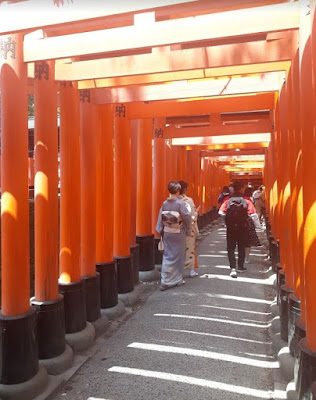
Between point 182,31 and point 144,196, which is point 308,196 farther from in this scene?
point 144,196

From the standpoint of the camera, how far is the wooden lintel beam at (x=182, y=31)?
2275mm

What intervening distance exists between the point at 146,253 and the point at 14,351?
3.67 meters

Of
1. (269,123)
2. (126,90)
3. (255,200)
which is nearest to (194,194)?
(255,200)

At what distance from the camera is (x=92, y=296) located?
156 inches

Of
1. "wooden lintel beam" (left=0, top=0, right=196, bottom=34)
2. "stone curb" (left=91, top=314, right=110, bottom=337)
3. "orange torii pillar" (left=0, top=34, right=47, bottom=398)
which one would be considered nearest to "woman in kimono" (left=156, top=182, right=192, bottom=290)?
"stone curb" (left=91, top=314, right=110, bottom=337)

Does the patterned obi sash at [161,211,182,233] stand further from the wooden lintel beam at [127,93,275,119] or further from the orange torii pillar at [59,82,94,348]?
the orange torii pillar at [59,82,94,348]

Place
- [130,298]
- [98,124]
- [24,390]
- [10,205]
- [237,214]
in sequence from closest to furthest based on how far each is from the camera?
1. [24,390]
2. [10,205]
3. [98,124]
4. [130,298]
5. [237,214]

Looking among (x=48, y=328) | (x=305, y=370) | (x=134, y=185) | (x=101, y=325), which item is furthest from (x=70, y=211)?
(x=134, y=185)

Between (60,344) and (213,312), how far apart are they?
1.97 m

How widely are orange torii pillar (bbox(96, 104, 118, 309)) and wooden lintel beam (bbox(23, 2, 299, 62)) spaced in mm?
1669

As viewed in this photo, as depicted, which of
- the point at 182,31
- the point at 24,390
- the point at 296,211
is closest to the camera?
the point at 182,31

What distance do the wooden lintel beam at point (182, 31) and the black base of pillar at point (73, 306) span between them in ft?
6.86

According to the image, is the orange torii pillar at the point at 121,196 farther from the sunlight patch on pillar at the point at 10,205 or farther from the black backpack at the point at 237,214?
the sunlight patch on pillar at the point at 10,205

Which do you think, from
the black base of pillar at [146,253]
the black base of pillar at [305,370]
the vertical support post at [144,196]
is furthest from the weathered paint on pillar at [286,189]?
the black base of pillar at [146,253]
